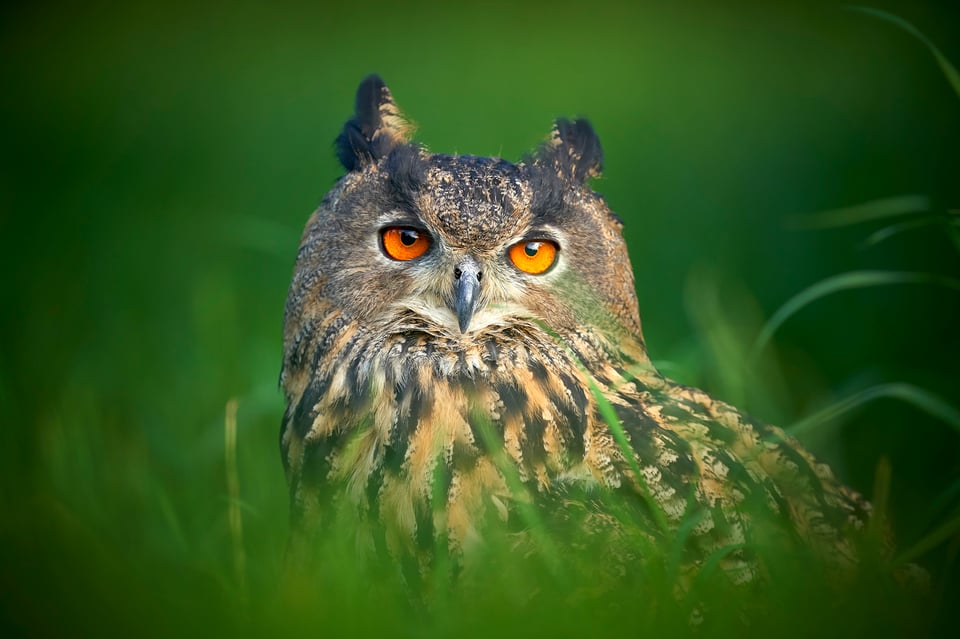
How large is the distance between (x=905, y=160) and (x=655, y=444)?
3.02 meters

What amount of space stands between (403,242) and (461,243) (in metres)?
0.15

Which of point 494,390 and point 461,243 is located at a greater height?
point 461,243

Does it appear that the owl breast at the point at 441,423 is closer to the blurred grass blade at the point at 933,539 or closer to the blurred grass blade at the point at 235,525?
the blurred grass blade at the point at 235,525

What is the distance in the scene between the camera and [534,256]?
238cm

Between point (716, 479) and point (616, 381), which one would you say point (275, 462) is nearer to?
point (616, 381)

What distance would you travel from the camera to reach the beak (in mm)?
2178

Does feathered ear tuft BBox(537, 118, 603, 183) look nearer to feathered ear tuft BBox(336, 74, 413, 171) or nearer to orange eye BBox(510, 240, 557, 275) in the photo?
orange eye BBox(510, 240, 557, 275)

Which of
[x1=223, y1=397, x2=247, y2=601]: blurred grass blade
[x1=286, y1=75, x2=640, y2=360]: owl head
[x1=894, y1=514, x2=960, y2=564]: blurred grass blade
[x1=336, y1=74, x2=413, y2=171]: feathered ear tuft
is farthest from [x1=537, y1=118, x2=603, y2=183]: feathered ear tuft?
[x1=894, y1=514, x2=960, y2=564]: blurred grass blade

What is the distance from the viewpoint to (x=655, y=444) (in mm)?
2186

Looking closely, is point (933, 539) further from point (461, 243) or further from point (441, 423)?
point (461, 243)

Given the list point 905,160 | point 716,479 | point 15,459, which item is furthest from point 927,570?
point 905,160

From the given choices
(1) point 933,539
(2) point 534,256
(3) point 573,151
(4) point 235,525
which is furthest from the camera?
(3) point 573,151

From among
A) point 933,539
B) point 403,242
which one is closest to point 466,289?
point 403,242

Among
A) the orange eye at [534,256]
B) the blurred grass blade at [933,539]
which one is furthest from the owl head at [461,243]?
the blurred grass blade at [933,539]
